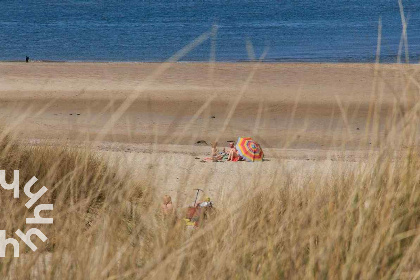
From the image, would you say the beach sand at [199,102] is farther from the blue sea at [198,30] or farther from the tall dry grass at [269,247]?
the tall dry grass at [269,247]

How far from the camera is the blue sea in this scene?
4112 centimetres

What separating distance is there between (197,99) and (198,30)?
1389 inches

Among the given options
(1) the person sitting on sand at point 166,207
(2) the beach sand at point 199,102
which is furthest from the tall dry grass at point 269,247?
(2) the beach sand at point 199,102

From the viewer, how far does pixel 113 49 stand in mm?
44562

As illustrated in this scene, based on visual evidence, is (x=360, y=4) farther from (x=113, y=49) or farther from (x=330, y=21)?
(x=113, y=49)

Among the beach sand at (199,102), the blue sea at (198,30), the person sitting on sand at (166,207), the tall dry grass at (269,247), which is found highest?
the blue sea at (198,30)

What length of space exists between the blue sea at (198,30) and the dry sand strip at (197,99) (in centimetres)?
207

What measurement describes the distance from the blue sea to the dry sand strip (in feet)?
6.81

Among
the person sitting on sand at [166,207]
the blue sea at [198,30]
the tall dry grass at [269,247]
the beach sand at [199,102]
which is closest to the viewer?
the tall dry grass at [269,247]

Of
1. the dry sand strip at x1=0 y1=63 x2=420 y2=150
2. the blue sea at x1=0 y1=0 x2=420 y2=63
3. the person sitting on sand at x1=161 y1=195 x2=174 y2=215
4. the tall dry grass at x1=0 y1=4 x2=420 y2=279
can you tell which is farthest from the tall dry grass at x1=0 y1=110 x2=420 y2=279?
the blue sea at x1=0 y1=0 x2=420 y2=63

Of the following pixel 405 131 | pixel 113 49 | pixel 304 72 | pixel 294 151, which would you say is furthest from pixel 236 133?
pixel 113 49

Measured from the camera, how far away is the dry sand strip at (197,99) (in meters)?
17.9

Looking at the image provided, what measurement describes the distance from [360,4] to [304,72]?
219ft

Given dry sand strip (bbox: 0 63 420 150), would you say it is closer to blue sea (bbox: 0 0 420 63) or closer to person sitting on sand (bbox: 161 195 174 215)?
blue sea (bbox: 0 0 420 63)
